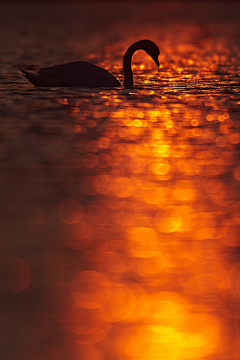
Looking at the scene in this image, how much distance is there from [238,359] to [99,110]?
11595 mm

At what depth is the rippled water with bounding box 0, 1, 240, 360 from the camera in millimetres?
6504

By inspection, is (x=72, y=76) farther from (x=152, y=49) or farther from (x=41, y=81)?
(x=152, y=49)

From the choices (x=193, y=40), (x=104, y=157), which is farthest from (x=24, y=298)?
(x=193, y=40)

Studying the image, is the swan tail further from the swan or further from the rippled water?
the rippled water

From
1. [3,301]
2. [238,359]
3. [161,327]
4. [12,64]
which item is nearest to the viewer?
[238,359]

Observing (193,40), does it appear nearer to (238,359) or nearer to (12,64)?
(12,64)

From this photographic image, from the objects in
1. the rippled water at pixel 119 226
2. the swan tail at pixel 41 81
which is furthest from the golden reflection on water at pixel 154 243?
the swan tail at pixel 41 81

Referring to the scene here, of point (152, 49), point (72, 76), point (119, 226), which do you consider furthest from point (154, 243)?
point (152, 49)

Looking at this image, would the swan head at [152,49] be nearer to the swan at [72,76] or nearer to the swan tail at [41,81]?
the swan at [72,76]

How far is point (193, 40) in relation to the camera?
Result: 4291 centimetres

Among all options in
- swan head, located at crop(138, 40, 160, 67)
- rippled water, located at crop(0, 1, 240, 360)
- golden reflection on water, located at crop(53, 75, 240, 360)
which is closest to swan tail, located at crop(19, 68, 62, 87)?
rippled water, located at crop(0, 1, 240, 360)

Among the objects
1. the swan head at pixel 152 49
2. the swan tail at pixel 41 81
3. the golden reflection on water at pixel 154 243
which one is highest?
the swan head at pixel 152 49

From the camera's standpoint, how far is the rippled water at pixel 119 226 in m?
6.50

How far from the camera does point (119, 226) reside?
9234 mm
